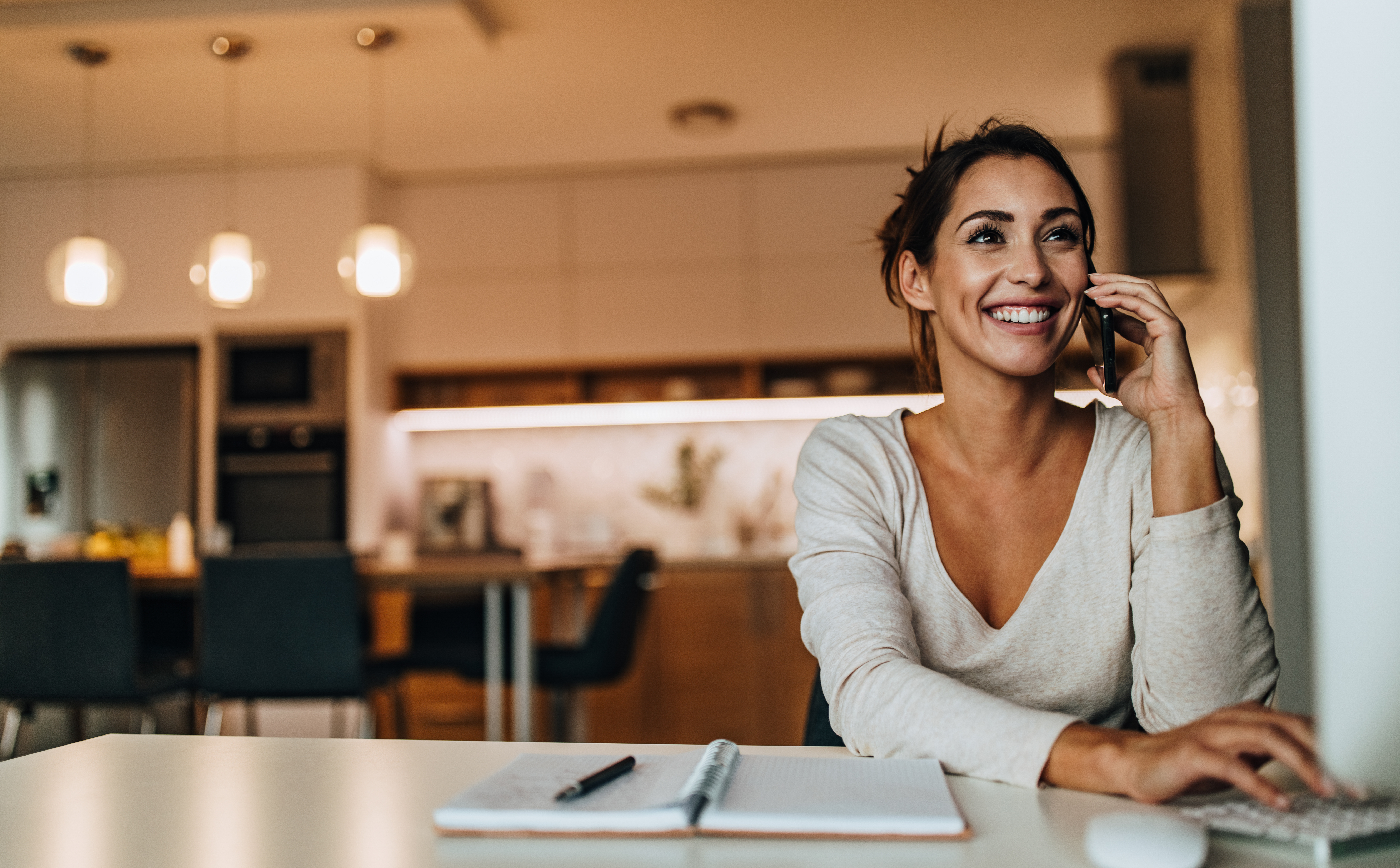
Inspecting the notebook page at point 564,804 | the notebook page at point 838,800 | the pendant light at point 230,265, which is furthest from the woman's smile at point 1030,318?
the pendant light at point 230,265

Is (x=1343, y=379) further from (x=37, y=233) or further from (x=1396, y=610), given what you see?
(x=37, y=233)

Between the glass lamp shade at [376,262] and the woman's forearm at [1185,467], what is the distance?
2.64 metres

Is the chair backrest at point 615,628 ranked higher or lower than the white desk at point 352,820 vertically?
lower

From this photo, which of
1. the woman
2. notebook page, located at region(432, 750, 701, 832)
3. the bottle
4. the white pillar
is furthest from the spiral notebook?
the bottle

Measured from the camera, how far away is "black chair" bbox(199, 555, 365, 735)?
262cm

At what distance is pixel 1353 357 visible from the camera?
0.39 metres

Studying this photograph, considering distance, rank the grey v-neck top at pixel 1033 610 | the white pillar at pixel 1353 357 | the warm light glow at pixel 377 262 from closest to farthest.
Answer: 1. the white pillar at pixel 1353 357
2. the grey v-neck top at pixel 1033 610
3. the warm light glow at pixel 377 262

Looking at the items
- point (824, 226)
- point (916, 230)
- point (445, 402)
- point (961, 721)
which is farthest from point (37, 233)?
point (961, 721)

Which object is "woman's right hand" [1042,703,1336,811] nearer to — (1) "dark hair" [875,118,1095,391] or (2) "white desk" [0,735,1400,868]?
(2) "white desk" [0,735,1400,868]

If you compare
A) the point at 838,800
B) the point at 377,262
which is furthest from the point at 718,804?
the point at 377,262

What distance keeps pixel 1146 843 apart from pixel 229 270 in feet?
10.5

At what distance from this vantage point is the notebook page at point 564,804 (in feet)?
2.08

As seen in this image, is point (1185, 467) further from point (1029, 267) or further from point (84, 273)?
point (84, 273)

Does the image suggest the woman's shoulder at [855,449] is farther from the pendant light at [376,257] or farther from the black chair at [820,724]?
the pendant light at [376,257]
